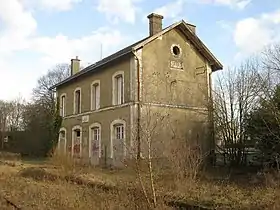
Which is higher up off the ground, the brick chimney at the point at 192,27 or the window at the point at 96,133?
the brick chimney at the point at 192,27

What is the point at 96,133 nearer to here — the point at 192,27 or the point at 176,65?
the point at 176,65

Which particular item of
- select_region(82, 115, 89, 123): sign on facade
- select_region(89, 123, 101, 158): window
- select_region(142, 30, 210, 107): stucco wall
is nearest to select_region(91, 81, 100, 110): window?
select_region(82, 115, 89, 123): sign on facade

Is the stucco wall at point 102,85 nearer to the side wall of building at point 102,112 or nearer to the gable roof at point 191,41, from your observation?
the side wall of building at point 102,112

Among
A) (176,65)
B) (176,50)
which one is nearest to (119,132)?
(176,65)

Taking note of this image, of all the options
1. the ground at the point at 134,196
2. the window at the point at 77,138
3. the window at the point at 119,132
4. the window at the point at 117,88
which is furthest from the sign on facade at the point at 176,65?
the ground at the point at 134,196

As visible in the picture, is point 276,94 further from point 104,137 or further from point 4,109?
point 4,109

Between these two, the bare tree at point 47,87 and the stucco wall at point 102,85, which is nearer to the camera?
the stucco wall at point 102,85

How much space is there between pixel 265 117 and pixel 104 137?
9.73 m

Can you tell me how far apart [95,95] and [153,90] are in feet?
16.9

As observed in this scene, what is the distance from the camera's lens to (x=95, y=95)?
25141 millimetres

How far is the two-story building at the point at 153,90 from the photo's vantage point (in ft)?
69.0

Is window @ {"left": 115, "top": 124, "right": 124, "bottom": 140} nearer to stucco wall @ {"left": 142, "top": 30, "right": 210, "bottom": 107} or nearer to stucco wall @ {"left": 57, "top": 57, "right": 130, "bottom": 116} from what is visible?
stucco wall @ {"left": 57, "top": 57, "right": 130, "bottom": 116}

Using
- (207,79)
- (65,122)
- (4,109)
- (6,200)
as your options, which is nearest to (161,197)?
(6,200)

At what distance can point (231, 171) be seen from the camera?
1906 cm
